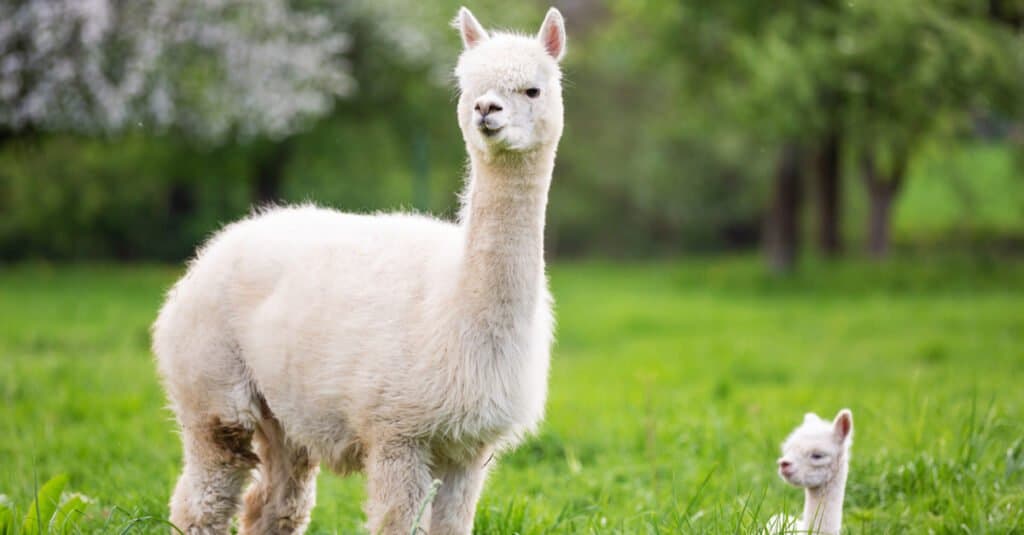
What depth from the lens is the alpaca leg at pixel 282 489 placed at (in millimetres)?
4684

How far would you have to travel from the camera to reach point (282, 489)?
4.70m

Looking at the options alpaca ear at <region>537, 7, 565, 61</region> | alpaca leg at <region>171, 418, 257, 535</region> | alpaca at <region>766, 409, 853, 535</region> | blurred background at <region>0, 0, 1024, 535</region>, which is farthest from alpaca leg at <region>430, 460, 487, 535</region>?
alpaca ear at <region>537, 7, 565, 61</region>

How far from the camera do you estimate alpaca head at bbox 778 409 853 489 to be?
440 cm

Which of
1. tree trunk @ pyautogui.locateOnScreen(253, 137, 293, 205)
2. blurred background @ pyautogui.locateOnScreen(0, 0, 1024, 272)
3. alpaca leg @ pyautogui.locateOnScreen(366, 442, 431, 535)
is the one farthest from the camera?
tree trunk @ pyautogui.locateOnScreen(253, 137, 293, 205)

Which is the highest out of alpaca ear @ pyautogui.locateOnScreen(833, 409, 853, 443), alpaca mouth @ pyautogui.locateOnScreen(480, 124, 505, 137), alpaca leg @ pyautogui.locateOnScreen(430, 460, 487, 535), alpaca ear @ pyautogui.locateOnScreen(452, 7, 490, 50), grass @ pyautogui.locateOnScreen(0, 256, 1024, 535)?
alpaca ear @ pyautogui.locateOnScreen(452, 7, 490, 50)

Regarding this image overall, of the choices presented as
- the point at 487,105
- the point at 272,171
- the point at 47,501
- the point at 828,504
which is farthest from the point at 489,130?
the point at 272,171

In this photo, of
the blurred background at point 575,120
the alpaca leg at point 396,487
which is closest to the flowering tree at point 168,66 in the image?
the blurred background at point 575,120

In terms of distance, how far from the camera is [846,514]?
5043 mm

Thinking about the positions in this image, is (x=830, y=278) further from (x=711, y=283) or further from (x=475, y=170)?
(x=475, y=170)

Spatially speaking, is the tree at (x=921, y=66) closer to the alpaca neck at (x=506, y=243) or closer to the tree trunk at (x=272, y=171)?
the tree trunk at (x=272, y=171)

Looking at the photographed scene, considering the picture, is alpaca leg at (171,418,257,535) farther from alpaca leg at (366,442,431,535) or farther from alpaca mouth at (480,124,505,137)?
alpaca mouth at (480,124,505,137)

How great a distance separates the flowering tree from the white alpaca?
8605mm

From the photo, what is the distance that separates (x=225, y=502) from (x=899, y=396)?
5.65 metres

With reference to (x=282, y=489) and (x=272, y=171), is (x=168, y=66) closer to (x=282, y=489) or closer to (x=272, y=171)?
(x=272, y=171)
